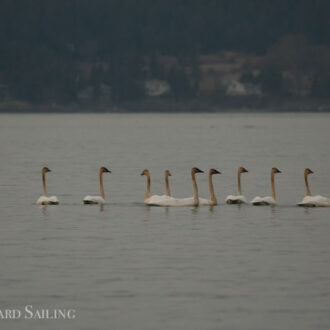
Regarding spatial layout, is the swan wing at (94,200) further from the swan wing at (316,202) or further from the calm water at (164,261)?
the swan wing at (316,202)

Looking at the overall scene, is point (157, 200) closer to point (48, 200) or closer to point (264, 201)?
point (264, 201)

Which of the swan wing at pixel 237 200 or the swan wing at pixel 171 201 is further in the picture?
the swan wing at pixel 237 200

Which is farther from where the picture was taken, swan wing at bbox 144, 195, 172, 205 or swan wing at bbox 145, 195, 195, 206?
swan wing at bbox 144, 195, 172, 205

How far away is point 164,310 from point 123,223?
11966 millimetres

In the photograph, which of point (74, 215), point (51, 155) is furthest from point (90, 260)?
point (51, 155)

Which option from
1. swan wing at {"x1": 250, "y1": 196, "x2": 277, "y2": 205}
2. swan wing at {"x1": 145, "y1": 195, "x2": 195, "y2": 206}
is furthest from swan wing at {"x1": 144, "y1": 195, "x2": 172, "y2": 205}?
swan wing at {"x1": 250, "y1": 196, "x2": 277, "y2": 205}

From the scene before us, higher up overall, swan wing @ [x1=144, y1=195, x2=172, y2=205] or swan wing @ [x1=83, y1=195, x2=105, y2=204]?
swan wing @ [x1=83, y1=195, x2=105, y2=204]

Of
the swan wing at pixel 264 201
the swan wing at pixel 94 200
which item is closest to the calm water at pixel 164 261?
the swan wing at pixel 94 200

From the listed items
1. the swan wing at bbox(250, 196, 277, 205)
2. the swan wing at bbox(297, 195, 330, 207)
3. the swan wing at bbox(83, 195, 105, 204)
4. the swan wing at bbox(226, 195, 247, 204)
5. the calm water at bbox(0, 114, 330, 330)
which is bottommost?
the calm water at bbox(0, 114, 330, 330)

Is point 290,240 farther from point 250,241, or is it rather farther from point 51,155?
point 51,155

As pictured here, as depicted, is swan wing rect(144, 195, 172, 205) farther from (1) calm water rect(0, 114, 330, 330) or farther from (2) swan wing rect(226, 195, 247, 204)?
(2) swan wing rect(226, 195, 247, 204)

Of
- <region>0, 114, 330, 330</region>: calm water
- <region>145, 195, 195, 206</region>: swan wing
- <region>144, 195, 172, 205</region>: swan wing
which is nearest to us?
<region>0, 114, 330, 330</region>: calm water

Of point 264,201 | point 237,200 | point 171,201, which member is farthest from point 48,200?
point 264,201

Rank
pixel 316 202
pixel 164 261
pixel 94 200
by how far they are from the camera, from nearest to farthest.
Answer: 1. pixel 164 261
2. pixel 316 202
3. pixel 94 200
